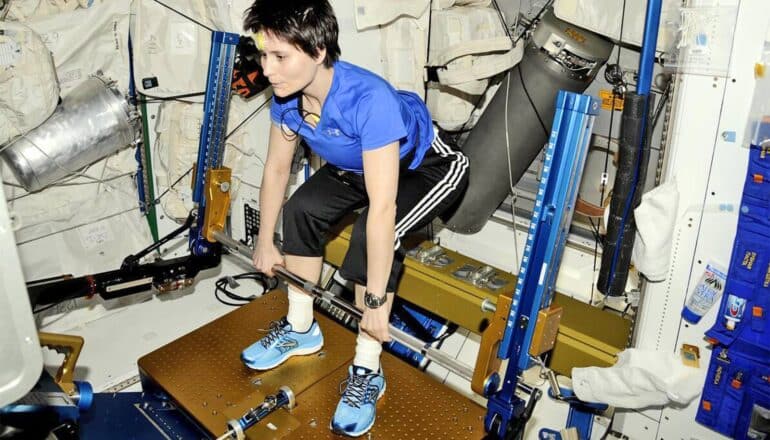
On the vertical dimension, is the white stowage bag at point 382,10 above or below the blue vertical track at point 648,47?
above

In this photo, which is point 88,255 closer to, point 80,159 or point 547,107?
point 80,159

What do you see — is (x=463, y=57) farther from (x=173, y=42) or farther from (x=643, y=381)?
(x=643, y=381)

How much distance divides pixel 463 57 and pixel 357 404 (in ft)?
5.88

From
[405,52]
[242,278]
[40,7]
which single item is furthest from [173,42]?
[242,278]

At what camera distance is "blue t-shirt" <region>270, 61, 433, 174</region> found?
1.90 m

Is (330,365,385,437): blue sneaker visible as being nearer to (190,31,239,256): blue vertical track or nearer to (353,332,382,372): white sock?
(353,332,382,372): white sock

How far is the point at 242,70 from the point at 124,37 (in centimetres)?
64

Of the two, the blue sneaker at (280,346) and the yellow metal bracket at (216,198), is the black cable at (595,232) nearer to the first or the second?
the blue sneaker at (280,346)

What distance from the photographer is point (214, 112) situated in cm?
294

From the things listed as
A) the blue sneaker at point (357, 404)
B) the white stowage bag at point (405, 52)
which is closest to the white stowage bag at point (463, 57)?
the white stowage bag at point (405, 52)

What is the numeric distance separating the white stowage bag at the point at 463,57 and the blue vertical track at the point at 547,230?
4.41 feet

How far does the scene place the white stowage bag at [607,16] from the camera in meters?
2.50

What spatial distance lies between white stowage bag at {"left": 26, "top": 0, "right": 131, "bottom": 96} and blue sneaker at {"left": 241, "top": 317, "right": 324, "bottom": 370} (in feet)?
Result: 5.70

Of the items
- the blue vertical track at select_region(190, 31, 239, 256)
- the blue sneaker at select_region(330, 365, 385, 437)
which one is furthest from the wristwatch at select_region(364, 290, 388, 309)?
the blue vertical track at select_region(190, 31, 239, 256)
